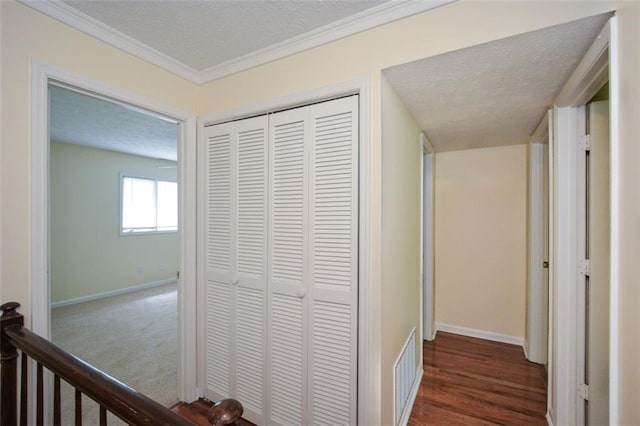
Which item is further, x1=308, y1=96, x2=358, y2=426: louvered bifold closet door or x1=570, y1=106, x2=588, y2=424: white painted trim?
x1=570, y1=106, x2=588, y2=424: white painted trim

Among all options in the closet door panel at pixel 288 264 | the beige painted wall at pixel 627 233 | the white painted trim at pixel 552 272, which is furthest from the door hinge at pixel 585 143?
the closet door panel at pixel 288 264

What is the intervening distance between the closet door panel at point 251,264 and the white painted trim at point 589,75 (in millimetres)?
1661

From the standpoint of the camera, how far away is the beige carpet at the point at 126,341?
2.19 metres

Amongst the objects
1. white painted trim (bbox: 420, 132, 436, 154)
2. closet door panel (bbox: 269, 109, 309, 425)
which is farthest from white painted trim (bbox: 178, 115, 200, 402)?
white painted trim (bbox: 420, 132, 436, 154)

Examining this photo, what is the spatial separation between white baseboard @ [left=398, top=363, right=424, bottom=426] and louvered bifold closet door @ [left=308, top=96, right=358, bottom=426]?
580mm

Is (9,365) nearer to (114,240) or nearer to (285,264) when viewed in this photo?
(285,264)

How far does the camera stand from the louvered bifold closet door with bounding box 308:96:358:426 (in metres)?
1.52

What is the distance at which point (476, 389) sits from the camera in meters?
2.24

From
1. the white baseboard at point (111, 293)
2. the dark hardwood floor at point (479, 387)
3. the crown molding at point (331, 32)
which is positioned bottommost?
the dark hardwood floor at point (479, 387)

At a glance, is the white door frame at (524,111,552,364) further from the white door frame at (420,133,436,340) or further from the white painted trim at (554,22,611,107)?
the white painted trim at (554,22,611,107)

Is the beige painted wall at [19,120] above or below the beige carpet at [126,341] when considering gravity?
above

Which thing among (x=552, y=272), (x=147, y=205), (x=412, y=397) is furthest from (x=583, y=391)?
(x=147, y=205)

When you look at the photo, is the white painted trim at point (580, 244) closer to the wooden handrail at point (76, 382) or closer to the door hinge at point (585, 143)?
the door hinge at point (585, 143)

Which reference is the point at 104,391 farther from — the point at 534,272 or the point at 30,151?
the point at 534,272
